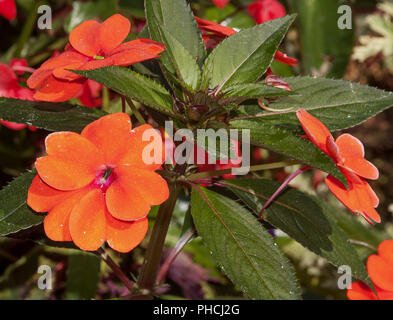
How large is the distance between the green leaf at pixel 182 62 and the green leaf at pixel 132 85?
36mm

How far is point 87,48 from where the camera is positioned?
70 centimetres

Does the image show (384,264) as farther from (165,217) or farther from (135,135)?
(135,135)

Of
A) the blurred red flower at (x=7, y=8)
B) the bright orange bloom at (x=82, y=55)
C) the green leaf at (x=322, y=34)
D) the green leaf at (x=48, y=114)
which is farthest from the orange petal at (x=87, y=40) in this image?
the green leaf at (x=322, y=34)

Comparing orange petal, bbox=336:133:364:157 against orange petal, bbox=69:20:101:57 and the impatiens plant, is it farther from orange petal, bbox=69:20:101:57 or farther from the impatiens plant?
orange petal, bbox=69:20:101:57

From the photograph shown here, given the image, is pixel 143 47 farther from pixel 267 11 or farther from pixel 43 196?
pixel 267 11

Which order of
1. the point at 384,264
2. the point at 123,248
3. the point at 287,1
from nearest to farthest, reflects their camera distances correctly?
the point at 123,248
the point at 384,264
the point at 287,1

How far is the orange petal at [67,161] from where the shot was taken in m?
0.60

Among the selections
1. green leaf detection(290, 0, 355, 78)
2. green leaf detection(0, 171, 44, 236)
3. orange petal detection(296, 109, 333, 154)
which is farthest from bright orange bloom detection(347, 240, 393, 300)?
green leaf detection(290, 0, 355, 78)

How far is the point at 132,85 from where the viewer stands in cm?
60

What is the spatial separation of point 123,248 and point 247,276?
0.16m

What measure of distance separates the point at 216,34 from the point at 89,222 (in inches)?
14.6

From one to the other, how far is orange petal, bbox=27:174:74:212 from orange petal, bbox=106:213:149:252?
0.23 feet

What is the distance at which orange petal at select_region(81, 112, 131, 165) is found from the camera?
2.04 feet
